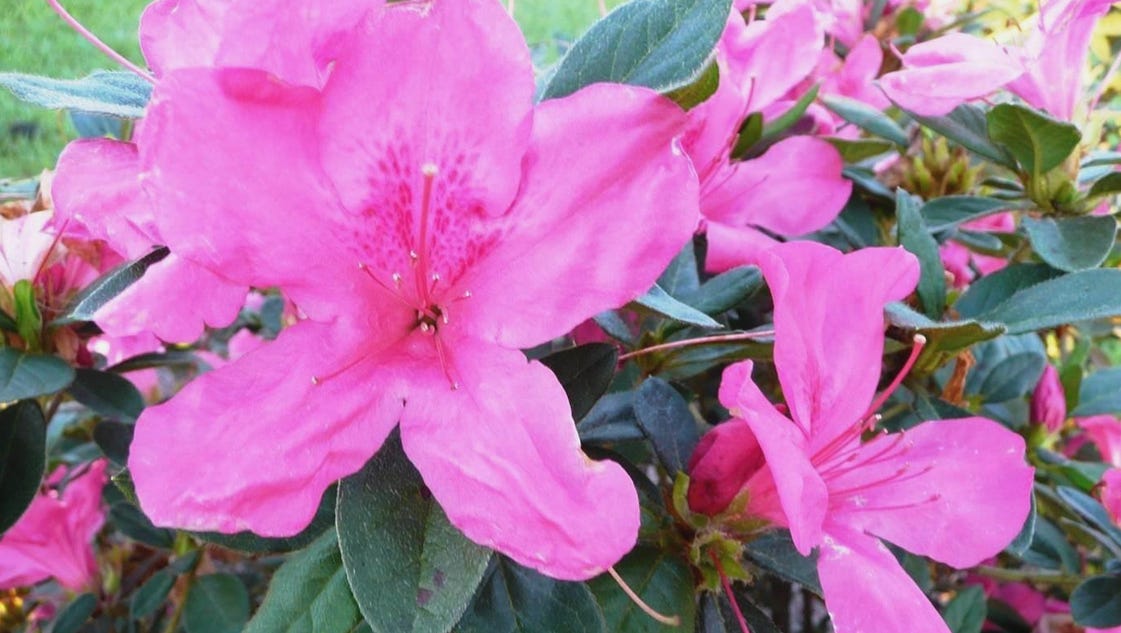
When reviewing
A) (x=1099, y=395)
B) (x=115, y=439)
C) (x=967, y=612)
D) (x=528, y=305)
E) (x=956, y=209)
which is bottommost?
(x=967, y=612)

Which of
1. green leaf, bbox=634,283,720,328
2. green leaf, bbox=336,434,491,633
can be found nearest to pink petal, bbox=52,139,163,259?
green leaf, bbox=336,434,491,633

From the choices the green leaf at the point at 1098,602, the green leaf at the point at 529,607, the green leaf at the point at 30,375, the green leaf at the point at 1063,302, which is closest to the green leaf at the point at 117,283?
the green leaf at the point at 30,375

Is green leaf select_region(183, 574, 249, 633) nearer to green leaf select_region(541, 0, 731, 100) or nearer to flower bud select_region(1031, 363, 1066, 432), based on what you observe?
green leaf select_region(541, 0, 731, 100)

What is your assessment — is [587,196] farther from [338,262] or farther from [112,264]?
[112,264]

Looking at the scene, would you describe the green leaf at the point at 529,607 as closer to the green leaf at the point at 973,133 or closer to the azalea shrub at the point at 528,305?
the azalea shrub at the point at 528,305

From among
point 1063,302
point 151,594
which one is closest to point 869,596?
point 1063,302

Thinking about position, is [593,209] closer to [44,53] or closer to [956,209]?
[956,209]
